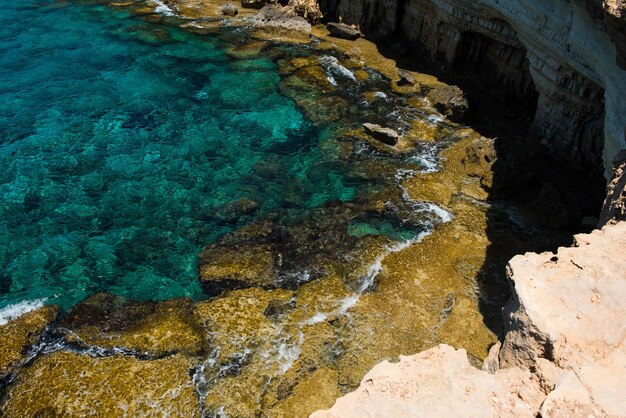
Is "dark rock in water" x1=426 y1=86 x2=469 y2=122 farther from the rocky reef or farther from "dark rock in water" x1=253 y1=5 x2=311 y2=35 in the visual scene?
the rocky reef

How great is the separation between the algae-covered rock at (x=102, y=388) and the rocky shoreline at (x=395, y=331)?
0.03m

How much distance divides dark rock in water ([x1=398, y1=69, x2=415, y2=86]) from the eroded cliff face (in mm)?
2942

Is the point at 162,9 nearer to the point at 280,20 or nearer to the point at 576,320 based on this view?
the point at 280,20

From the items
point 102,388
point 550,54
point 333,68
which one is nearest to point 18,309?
point 102,388

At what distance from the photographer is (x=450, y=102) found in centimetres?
2472

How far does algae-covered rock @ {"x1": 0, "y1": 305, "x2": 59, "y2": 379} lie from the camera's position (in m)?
13.5

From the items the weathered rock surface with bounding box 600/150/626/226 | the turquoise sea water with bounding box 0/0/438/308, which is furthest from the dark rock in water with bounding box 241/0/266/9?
the weathered rock surface with bounding box 600/150/626/226

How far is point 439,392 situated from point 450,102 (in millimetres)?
19233

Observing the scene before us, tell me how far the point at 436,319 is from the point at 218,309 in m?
6.63

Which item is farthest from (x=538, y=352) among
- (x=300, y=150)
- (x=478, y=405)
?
(x=300, y=150)

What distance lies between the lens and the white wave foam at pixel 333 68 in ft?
95.1

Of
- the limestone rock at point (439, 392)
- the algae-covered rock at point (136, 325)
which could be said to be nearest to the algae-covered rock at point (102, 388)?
the algae-covered rock at point (136, 325)

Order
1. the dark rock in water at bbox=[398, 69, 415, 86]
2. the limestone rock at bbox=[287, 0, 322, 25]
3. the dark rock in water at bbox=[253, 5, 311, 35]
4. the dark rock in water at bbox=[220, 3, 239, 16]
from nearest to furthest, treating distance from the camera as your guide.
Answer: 1. the dark rock in water at bbox=[398, 69, 415, 86]
2. the dark rock in water at bbox=[253, 5, 311, 35]
3. the limestone rock at bbox=[287, 0, 322, 25]
4. the dark rock in water at bbox=[220, 3, 239, 16]

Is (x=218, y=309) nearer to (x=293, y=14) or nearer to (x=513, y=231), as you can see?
(x=513, y=231)
